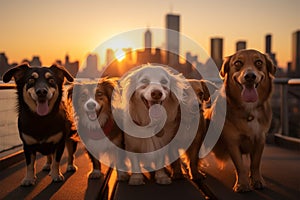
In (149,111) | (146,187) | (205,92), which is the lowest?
(146,187)

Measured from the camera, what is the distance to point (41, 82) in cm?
350

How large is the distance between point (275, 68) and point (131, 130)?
61.5 inches

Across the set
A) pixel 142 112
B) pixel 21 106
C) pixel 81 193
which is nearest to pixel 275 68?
pixel 142 112

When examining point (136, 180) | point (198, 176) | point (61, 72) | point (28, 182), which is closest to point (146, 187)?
point (136, 180)

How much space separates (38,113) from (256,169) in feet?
7.00

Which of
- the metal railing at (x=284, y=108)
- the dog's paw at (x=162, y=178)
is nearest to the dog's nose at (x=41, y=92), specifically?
the dog's paw at (x=162, y=178)

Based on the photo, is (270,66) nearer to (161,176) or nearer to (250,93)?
(250,93)

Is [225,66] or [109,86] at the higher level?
[225,66]

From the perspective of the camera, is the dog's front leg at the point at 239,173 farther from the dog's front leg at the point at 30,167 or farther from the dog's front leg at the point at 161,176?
the dog's front leg at the point at 30,167

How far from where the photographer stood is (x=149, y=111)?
12.3 feet

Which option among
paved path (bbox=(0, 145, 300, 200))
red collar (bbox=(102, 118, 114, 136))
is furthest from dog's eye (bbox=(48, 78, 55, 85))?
paved path (bbox=(0, 145, 300, 200))

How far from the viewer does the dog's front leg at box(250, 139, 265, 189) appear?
134 inches

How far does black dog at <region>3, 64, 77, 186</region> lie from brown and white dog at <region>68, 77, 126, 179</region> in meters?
0.37

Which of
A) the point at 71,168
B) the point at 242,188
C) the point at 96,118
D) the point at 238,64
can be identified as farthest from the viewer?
the point at 71,168
